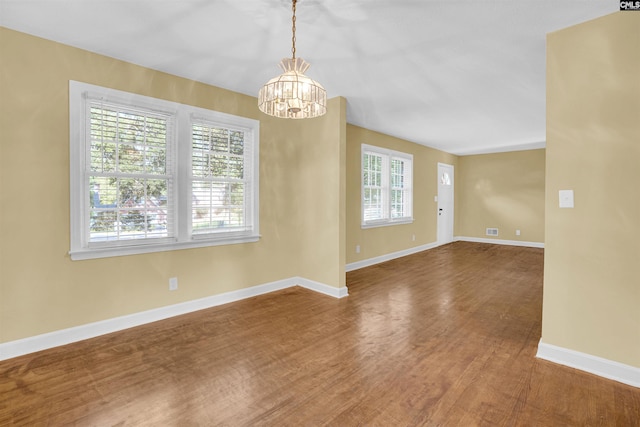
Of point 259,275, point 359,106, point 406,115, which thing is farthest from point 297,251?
point 406,115

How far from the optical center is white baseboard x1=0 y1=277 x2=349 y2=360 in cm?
238

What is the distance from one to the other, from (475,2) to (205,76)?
2.50m

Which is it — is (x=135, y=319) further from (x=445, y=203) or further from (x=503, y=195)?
(x=503, y=195)

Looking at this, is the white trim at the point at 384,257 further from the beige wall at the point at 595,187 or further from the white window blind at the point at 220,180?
the beige wall at the point at 595,187

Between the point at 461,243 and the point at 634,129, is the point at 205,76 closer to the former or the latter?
the point at 634,129

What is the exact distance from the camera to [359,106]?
4156mm

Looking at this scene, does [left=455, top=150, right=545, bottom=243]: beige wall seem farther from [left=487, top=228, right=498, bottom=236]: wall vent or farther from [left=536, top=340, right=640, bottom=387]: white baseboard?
[left=536, top=340, right=640, bottom=387]: white baseboard

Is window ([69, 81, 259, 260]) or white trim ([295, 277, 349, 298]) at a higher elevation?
window ([69, 81, 259, 260])

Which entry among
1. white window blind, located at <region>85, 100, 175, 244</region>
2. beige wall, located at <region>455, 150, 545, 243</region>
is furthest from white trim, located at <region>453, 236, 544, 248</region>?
white window blind, located at <region>85, 100, 175, 244</region>

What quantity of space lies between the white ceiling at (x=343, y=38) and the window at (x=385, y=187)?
1.87m

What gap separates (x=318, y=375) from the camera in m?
2.11

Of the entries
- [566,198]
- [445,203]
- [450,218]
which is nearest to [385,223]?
[445,203]

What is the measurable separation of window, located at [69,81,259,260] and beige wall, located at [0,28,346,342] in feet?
0.32

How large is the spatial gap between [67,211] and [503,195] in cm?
856
